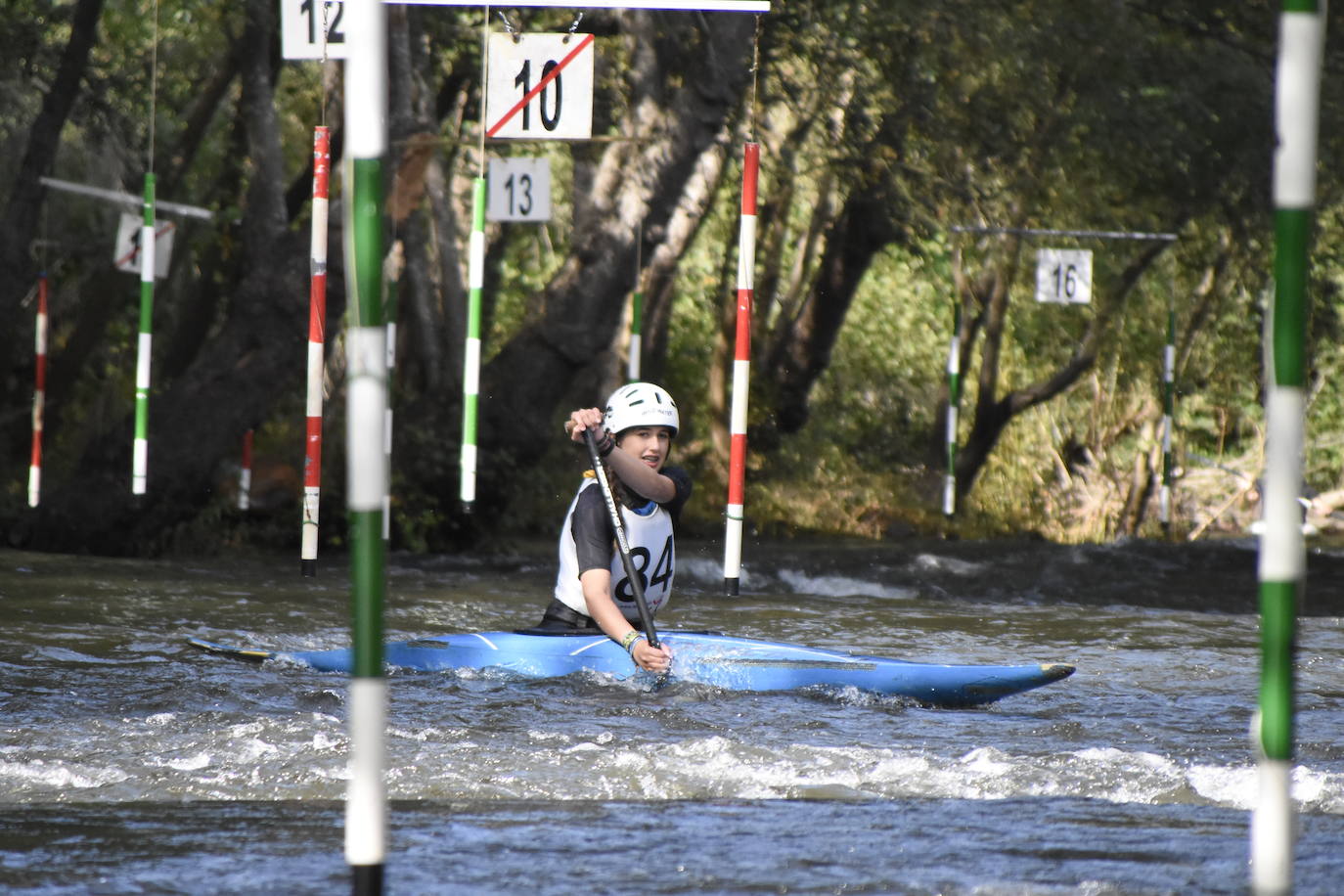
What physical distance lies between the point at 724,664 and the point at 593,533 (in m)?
0.69

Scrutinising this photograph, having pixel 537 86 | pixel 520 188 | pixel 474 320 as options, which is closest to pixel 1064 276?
pixel 520 188

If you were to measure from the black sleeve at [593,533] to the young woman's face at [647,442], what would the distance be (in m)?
0.21

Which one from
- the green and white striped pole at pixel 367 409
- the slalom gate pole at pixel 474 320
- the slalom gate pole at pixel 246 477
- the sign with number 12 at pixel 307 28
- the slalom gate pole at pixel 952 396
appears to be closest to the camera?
the green and white striped pole at pixel 367 409

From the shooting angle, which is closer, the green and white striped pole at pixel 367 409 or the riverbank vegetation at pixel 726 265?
the green and white striped pole at pixel 367 409

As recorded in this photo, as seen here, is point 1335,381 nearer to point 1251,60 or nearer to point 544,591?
point 1251,60

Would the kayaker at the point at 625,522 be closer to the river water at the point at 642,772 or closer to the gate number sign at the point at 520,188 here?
the river water at the point at 642,772

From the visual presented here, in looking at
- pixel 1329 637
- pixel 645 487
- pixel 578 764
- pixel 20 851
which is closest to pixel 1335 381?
pixel 1329 637

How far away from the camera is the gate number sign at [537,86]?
9.52 meters

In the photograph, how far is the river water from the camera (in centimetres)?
402

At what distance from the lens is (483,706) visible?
6590 millimetres

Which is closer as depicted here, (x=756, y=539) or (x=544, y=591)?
(x=544, y=591)

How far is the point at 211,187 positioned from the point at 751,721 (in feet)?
55.7

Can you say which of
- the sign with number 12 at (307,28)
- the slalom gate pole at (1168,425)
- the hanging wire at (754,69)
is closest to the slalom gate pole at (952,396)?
the slalom gate pole at (1168,425)

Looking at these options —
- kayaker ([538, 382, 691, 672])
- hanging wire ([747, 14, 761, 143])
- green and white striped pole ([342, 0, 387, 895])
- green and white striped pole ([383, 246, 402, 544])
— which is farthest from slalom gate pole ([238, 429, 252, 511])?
green and white striped pole ([342, 0, 387, 895])
